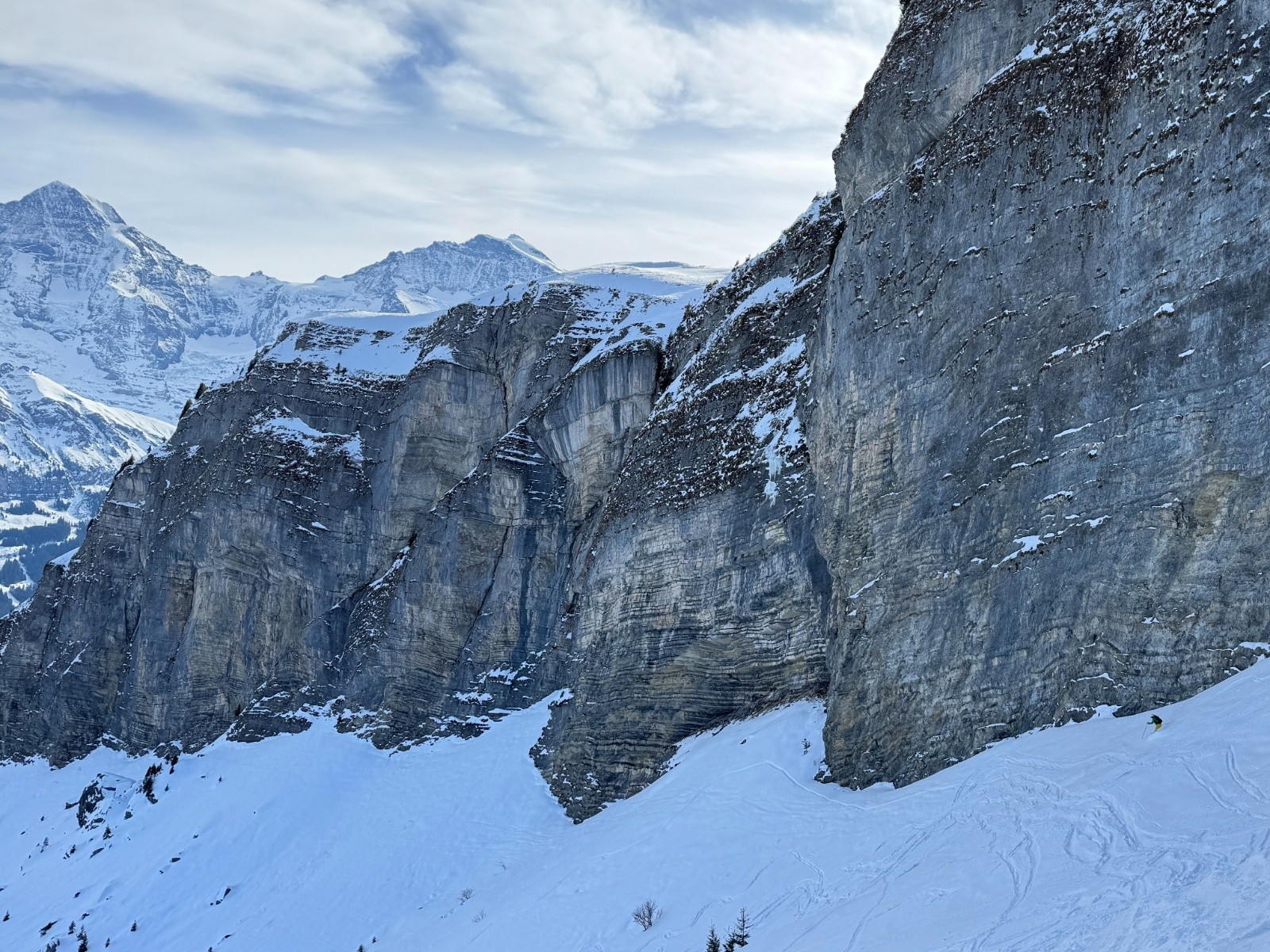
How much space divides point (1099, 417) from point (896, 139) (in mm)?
11926

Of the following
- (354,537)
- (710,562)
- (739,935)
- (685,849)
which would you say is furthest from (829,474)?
(354,537)

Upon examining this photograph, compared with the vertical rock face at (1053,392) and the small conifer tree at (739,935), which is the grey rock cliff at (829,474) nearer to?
the vertical rock face at (1053,392)

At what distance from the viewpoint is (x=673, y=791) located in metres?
30.7

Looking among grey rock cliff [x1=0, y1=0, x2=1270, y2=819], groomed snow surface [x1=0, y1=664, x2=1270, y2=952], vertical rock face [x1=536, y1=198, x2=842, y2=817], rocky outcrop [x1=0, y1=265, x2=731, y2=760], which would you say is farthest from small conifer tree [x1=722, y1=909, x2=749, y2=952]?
rocky outcrop [x1=0, y1=265, x2=731, y2=760]

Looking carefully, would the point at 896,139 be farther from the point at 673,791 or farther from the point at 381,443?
the point at 381,443

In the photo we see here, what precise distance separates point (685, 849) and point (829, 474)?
9373 millimetres

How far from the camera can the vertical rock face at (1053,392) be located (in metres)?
20.7

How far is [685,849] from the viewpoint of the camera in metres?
27.0

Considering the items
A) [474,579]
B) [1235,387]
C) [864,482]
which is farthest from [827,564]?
[474,579]

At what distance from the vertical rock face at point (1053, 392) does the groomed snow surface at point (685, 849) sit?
1.51m

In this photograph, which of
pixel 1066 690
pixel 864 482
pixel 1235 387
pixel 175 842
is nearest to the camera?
pixel 1235 387

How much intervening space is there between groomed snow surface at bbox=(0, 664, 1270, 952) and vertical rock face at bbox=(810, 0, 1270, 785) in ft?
4.96

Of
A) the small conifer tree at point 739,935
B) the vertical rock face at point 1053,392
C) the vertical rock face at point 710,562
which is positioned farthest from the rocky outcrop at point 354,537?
the small conifer tree at point 739,935

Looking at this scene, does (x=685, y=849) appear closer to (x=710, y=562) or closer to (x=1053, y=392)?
(x=710, y=562)
